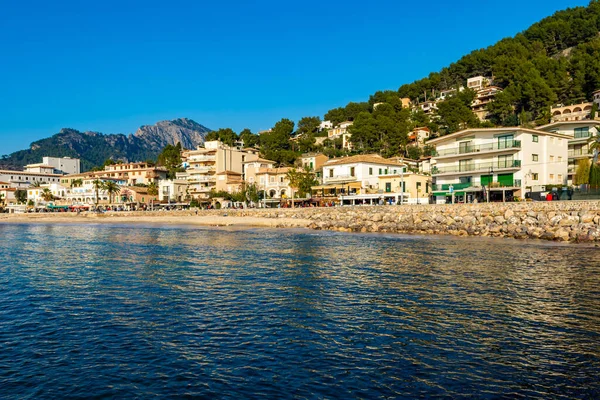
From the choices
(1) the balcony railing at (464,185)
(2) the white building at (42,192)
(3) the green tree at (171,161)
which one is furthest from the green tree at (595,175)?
(2) the white building at (42,192)

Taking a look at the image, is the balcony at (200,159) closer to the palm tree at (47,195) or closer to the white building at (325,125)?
the palm tree at (47,195)

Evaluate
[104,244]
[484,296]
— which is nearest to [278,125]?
[104,244]

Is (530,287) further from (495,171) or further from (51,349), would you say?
(495,171)

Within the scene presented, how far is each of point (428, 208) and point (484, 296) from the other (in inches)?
1365

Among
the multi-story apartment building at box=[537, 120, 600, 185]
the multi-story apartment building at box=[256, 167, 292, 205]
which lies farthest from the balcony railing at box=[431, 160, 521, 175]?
the multi-story apartment building at box=[256, 167, 292, 205]

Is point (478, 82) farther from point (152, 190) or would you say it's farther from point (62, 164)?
point (62, 164)

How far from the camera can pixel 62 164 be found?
185 metres

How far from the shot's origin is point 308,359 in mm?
10656

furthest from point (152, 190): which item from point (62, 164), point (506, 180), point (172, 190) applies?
point (62, 164)

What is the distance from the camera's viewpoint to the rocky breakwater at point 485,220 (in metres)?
37.0

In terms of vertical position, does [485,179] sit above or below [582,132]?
below

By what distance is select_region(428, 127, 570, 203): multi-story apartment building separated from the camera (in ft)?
177

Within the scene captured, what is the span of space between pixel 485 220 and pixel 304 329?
3523 cm

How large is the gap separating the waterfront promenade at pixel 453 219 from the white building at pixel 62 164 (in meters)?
130
